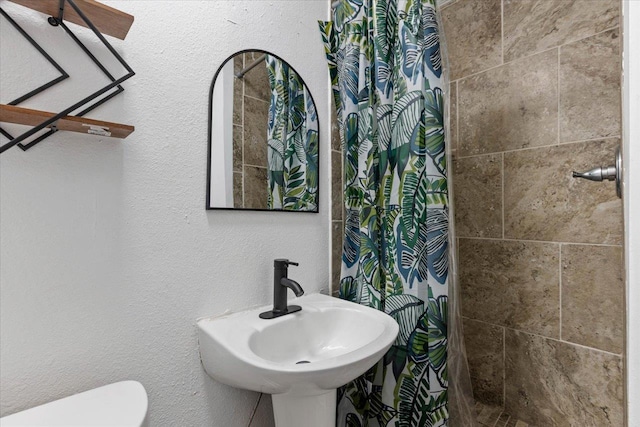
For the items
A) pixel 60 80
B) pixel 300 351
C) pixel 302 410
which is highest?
pixel 60 80

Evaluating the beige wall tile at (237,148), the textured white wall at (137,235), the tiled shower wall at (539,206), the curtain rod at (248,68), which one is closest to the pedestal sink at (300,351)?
the textured white wall at (137,235)

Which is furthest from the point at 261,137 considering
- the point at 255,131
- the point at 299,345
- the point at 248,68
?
the point at 299,345

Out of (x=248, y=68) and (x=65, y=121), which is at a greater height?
(x=248, y=68)

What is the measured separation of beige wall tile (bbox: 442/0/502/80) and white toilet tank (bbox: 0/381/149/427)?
1.98 meters

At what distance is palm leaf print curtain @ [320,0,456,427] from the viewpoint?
1080 mm

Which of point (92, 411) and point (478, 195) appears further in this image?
point (478, 195)

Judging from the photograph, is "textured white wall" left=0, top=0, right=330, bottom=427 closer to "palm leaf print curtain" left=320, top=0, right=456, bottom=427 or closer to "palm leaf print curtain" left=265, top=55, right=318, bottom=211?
"palm leaf print curtain" left=265, top=55, right=318, bottom=211

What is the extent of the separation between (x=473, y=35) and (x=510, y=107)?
0.46 meters

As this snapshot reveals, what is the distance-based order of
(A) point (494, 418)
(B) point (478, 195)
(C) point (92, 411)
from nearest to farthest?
(C) point (92, 411)
(A) point (494, 418)
(B) point (478, 195)

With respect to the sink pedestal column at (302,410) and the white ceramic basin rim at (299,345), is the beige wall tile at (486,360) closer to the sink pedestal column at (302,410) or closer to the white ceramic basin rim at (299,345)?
the white ceramic basin rim at (299,345)

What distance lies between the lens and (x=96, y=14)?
2.47ft

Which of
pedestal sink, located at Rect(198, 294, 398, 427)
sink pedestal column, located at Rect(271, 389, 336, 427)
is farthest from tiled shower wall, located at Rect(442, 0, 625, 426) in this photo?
sink pedestal column, located at Rect(271, 389, 336, 427)

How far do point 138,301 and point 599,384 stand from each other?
1789 mm

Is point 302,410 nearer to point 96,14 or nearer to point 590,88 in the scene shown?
point 96,14
